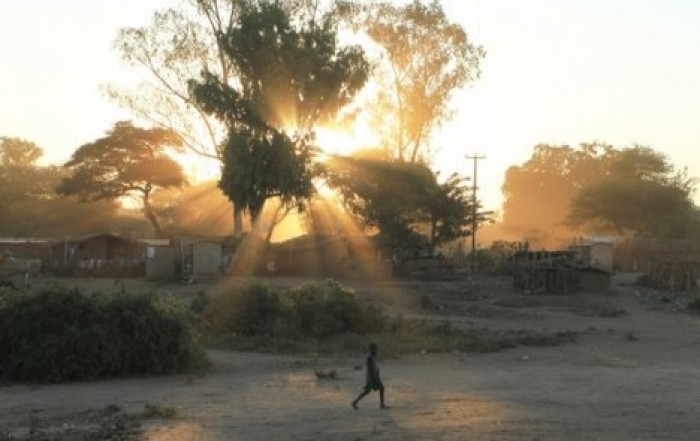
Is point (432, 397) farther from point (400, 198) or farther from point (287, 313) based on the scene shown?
point (400, 198)

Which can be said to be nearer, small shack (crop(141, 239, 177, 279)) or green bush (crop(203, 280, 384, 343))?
green bush (crop(203, 280, 384, 343))

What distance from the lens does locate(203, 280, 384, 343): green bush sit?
22750mm

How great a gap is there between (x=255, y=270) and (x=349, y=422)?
38.7 m

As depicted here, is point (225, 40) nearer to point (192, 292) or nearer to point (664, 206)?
Answer: point (192, 292)

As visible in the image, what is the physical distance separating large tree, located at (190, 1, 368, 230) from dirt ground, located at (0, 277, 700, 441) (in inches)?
1019

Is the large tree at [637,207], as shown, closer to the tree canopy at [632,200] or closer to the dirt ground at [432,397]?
the tree canopy at [632,200]

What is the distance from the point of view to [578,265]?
4159cm

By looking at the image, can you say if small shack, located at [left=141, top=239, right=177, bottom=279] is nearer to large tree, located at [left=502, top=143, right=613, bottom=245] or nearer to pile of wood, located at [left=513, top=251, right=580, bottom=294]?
pile of wood, located at [left=513, top=251, right=580, bottom=294]

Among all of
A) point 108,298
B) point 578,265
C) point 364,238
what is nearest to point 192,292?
point 364,238

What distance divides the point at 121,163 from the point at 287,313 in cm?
4181

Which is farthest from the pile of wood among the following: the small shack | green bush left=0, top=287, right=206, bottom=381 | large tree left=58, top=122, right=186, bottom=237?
large tree left=58, top=122, right=186, bottom=237

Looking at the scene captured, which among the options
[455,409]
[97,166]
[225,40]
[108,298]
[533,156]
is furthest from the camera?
[533,156]

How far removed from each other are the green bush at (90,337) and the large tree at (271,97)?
96.6 feet

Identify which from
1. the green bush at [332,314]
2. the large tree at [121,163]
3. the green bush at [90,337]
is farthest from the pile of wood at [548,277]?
the large tree at [121,163]
